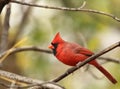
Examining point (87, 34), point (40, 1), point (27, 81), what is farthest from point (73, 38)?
point (27, 81)

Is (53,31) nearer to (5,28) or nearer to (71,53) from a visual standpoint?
(71,53)

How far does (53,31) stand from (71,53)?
1935 mm

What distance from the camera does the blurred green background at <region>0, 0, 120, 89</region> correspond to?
5.01 metres

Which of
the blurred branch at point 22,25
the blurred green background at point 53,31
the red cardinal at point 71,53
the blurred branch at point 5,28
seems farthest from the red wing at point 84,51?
the blurred branch at point 22,25

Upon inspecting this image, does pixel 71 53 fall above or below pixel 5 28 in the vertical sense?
below

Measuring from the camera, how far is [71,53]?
323 cm

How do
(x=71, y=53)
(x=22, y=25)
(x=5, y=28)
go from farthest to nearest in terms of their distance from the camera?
1. (x=22, y=25)
2. (x=71, y=53)
3. (x=5, y=28)

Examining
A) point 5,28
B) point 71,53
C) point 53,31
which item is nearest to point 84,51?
point 71,53

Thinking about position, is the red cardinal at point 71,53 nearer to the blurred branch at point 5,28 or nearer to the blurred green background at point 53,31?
the blurred branch at point 5,28

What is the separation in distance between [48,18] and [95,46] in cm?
72

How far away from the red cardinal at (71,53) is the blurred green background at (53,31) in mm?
1422

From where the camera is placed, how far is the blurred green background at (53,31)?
16.4 feet

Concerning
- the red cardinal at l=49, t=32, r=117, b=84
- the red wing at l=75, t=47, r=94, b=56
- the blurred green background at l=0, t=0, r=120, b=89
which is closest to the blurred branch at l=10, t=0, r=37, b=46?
the blurred green background at l=0, t=0, r=120, b=89

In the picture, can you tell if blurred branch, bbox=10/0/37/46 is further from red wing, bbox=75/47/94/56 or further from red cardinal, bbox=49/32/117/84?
red wing, bbox=75/47/94/56
